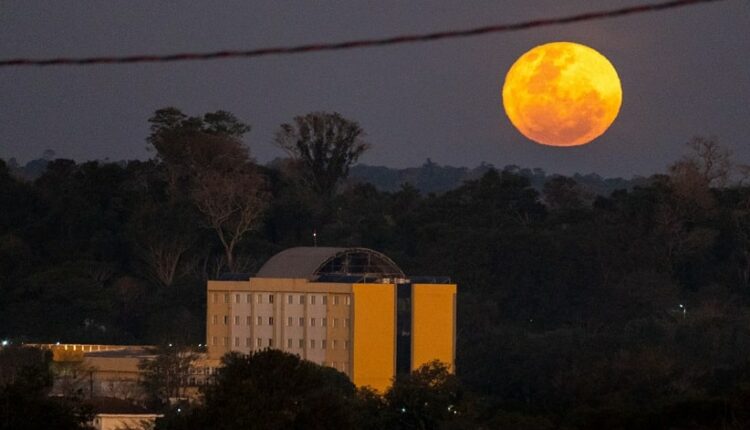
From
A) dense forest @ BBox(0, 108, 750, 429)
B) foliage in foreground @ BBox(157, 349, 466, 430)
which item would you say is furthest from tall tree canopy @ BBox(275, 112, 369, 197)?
foliage in foreground @ BBox(157, 349, 466, 430)

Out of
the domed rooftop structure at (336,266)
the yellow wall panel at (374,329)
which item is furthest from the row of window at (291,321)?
the domed rooftop structure at (336,266)

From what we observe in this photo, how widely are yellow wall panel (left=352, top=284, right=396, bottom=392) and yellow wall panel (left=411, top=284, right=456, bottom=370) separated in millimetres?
671

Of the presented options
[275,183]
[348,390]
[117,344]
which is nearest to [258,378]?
[348,390]

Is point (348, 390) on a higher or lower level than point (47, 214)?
lower

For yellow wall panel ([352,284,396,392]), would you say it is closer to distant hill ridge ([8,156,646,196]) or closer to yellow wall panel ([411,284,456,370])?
yellow wall panel ([411,284,456,370])

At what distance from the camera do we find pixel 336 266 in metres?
58.1

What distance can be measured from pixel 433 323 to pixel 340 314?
2834 millimetres

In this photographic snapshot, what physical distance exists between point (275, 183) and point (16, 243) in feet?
48.6

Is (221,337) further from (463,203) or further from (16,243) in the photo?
(463,203)

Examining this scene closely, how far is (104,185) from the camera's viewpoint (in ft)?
259

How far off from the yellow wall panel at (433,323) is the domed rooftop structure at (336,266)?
104cm

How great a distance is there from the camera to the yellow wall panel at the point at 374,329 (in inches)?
2158

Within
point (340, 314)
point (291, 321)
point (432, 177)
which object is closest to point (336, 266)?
point (291, 321)

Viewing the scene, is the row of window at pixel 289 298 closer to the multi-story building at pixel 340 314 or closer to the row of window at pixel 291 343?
the multi-story building at pixel 340 314
